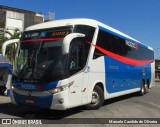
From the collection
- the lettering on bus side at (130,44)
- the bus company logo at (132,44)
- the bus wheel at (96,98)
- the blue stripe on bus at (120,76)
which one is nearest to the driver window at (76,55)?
the bus wheel at (96,98)

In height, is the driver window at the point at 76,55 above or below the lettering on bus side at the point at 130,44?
below

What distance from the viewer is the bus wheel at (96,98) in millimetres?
12137

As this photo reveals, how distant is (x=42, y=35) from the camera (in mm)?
11008

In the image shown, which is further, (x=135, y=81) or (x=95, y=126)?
(x=135, y=81)

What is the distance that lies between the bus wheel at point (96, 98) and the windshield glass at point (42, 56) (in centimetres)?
262

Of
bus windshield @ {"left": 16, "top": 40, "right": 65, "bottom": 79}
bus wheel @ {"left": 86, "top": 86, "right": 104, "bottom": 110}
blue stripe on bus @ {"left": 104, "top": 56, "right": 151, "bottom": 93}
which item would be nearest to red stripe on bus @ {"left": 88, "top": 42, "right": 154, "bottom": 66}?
blue stripe on bus @ {"left": 104, "top": 56, "right": 151, "bottom": 93}

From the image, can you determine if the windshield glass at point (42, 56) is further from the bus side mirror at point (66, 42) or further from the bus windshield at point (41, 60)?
the bus side mirror at point (66, 42)

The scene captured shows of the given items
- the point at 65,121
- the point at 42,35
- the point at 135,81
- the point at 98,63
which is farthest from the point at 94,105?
the point at 135,81

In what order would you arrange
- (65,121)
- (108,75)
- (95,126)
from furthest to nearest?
(108,75)
(65,121)
(95,126)

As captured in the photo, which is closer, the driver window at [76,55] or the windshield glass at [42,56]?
the windshield glass at [42,56]

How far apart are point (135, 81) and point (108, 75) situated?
486 centimetres

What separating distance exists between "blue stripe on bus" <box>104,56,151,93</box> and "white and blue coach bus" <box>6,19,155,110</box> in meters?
0.05

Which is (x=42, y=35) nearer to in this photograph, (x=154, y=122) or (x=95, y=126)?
(x=95, y=126)

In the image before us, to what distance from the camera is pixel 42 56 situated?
10.5m
